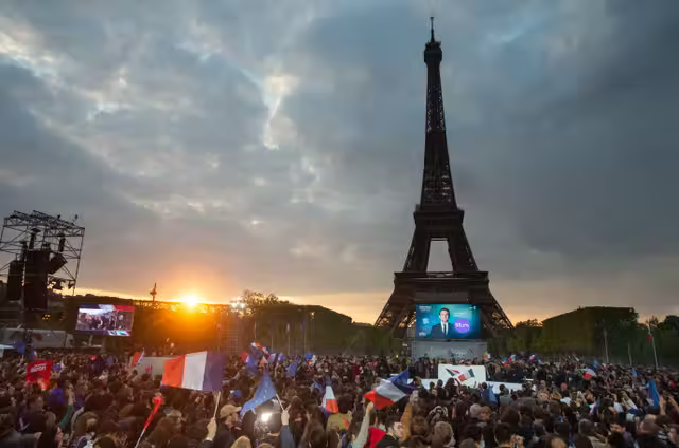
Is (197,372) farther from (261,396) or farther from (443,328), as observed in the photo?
(443,328)

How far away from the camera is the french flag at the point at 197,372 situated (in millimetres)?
Result: 9148

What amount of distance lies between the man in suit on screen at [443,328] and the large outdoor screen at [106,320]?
119 ft

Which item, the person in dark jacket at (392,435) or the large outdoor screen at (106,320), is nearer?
the person in dark jacket at (392,435)

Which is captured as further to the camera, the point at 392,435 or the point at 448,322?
the point at 448,322

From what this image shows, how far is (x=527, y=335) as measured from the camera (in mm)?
78438

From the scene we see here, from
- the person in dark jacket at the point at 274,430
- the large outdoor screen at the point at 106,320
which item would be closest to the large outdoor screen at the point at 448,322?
the large outdoor screen at the point at 106,320

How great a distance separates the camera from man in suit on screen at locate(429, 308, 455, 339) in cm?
5650

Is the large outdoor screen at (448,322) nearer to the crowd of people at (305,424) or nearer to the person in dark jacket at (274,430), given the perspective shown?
the crowd of people at (305,424)

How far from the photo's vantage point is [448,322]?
5697 cm

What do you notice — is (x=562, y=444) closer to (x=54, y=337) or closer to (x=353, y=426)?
(x=353, y=426)

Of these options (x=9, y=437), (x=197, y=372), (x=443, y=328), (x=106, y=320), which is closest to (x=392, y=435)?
(x=197, y=372)

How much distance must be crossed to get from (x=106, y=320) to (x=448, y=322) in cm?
4066

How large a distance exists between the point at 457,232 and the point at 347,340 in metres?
28.1

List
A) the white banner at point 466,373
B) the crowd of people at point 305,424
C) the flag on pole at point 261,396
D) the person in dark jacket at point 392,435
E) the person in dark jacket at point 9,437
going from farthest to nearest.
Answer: the white banner at point 466,373, the flag on pole at point 261,396, the person in dark jacket at point 9,437, the crowd of people at point 305,424, the person in dark jacket at point 392,435
